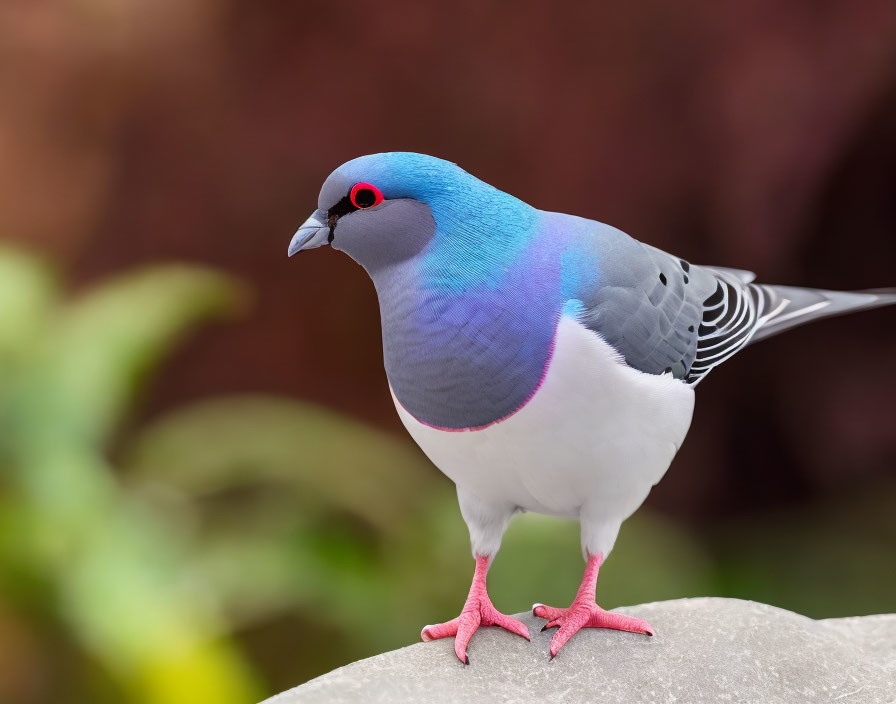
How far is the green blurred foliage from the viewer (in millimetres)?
3014

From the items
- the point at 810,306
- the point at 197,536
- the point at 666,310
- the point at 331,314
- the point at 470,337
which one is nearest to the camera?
the point at 470,337

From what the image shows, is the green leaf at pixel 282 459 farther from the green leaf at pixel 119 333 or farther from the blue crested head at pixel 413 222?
the blue crested head at pixel 413 222

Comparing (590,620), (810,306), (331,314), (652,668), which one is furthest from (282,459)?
(810,306)

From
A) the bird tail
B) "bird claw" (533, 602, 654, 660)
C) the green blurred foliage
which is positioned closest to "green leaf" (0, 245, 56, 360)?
the green blurred foliage

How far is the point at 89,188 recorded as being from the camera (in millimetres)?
4855

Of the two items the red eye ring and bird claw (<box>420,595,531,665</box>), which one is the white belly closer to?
bird claw (<box>420,595,531,665</box>)

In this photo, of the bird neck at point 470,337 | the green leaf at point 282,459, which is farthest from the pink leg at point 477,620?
the green leaf at point 282,459

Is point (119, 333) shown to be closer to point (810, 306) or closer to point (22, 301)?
point (22, 301)

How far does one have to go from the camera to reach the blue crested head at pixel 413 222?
2.01m

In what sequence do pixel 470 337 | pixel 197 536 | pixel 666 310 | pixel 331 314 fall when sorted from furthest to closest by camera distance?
pixel 331 314 < pixel 197 536 < pixel 666 310 < pixel 470 337

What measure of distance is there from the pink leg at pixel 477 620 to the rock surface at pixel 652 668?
0.08 ft

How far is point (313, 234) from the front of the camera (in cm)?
203

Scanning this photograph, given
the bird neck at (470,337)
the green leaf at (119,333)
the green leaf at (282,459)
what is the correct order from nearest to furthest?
the bird neck at (470,337) → the green leaf at (119,333) → the green leaf at (282,459)

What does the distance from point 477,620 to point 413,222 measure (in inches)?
35.7
